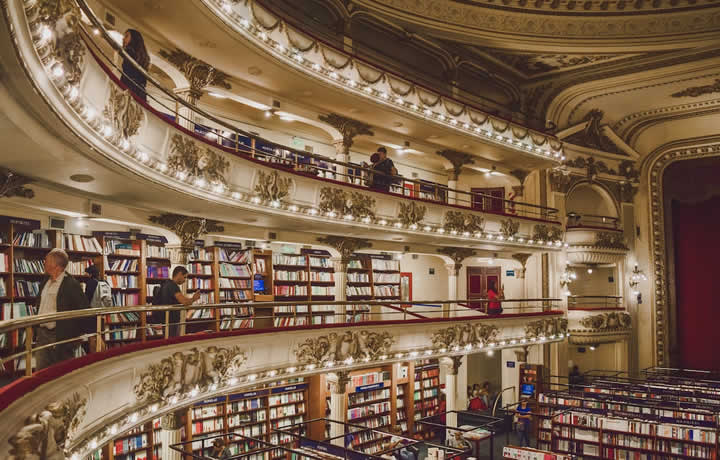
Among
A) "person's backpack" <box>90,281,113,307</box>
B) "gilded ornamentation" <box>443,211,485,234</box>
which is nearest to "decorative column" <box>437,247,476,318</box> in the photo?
"gilded ornamentation" <box>443,211,485,234</box>

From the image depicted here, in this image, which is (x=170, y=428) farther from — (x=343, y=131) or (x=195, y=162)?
(x=343, y=131)

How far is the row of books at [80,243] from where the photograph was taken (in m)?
7.61

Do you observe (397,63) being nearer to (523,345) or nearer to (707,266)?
(523,345)

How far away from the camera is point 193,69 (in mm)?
9406

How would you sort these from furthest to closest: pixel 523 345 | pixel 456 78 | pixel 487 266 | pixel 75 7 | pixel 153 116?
pixel 487 266, pixel 456 78, pixel 523 345, pixel 153 116, pixel 75 7

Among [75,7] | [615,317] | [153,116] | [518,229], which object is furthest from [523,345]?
[75,7]

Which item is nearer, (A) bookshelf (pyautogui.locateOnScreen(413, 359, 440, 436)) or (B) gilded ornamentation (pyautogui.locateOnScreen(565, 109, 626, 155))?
(A) bookshelf (pyautogui.locateOnScreen(413, 359, 440, 436))

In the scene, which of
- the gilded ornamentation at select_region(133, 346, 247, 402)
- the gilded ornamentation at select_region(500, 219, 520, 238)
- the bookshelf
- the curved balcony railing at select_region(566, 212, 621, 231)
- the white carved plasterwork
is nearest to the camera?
the gilded ornamentation at select_region(133, 346, 247, 402)

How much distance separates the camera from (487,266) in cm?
1742

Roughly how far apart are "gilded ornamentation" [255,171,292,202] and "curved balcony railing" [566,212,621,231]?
11.2 m

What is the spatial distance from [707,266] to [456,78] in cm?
1035

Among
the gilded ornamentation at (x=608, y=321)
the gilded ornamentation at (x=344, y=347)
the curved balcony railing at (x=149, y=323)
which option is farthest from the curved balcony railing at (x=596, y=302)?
the gilded ornamentation at (x=344, y=347)

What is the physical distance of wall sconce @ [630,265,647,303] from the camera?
18344 millimetres

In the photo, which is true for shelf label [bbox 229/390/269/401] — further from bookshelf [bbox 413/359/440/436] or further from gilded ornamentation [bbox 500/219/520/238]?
gilded ornamentation [bbox 500/219/520/238]
